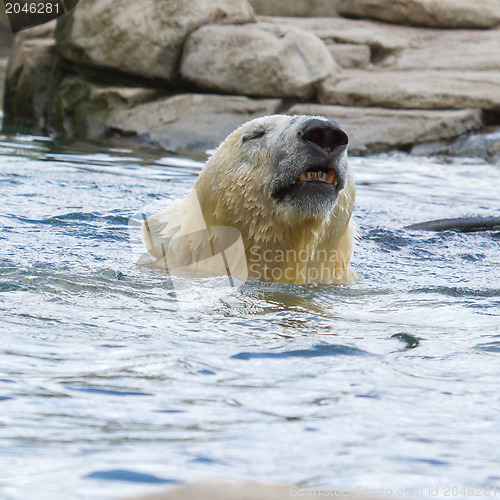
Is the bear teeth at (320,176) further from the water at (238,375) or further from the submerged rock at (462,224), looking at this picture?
the submerged rock at (462,224)

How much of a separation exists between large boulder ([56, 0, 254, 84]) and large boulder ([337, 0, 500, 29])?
355cm

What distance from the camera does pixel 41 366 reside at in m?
2.52

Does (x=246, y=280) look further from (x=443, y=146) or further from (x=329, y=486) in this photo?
(x=443, y=146)

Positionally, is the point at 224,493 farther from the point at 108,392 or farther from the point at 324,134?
the point at 324,134

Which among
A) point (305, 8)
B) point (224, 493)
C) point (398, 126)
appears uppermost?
point (305, 8)

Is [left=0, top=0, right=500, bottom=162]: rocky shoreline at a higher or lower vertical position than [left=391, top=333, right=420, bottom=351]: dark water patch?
higher

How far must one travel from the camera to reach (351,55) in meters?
11.4

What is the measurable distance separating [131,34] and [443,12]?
4980 mm

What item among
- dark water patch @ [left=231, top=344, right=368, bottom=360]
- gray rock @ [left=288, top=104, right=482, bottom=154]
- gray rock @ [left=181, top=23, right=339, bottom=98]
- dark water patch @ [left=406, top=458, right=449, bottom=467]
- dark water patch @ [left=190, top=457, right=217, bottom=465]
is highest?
gray rock @ [left=181, top=23, right=339, bottom=98]

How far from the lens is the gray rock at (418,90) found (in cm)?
1000

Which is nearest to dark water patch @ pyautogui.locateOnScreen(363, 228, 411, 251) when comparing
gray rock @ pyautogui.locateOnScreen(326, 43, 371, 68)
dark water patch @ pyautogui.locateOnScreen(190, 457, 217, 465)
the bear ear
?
the bear ear

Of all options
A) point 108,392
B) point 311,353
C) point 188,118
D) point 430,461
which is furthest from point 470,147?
point 430,461

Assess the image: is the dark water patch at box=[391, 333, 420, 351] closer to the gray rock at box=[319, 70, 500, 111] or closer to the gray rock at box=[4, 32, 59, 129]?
the gray rock at box=[319, 70, 500, 111]

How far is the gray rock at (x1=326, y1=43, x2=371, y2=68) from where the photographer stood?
37.2ft
